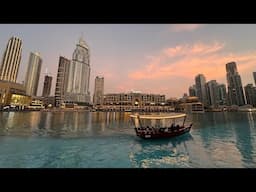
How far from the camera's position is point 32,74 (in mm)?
131375

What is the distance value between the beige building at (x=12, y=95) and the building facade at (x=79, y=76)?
94.3ft

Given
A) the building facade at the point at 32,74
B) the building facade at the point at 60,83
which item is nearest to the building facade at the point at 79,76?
the building facade at the point at 60,83

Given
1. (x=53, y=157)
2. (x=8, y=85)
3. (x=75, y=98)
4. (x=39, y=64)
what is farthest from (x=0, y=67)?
(x=53, y=157)

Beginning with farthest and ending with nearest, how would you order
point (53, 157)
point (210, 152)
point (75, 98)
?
point (75, 98) < point (210, 152) < point (53, 157)

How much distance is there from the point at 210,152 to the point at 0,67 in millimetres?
104854

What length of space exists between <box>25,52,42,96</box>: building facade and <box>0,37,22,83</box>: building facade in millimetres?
50210

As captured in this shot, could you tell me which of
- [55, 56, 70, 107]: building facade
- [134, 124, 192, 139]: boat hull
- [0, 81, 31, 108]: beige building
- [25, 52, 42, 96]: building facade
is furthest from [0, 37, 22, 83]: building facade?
[134, 124, 192, 139]: boat hull

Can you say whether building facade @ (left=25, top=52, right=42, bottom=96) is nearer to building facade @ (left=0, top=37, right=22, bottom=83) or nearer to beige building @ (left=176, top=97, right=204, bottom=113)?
building facade @ (left=0, top=37, right=22, bottom=83)

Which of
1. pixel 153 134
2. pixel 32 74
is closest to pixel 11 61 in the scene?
pixel 32 74

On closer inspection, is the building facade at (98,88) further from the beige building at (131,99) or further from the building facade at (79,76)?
the beige building at (131,99)
